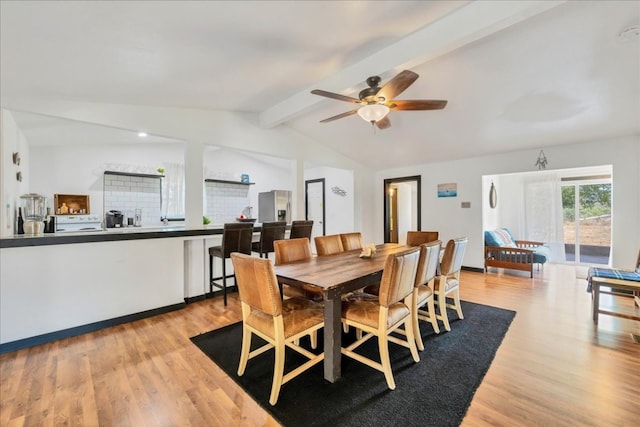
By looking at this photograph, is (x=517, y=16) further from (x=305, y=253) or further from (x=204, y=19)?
(x=305, y=253)

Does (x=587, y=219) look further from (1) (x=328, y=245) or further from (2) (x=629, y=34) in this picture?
(1) (x=328, y=245)

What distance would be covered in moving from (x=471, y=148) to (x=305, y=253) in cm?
387

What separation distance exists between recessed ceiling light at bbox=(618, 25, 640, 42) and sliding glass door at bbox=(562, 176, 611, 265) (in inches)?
183

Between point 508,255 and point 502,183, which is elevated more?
point 502,183

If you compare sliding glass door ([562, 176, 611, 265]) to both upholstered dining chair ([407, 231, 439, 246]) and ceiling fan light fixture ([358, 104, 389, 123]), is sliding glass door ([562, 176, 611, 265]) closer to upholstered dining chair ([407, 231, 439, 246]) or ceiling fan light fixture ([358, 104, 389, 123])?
upholstered dining chair ([407, 231, 439, 246])

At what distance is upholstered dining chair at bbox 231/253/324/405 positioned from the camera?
170cm

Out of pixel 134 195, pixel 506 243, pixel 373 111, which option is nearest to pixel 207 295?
pixel 134 195

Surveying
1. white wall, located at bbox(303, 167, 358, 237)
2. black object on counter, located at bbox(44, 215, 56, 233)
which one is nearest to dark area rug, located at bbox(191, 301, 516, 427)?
black object on counter, located at bbox(44, 215, 56, 233)

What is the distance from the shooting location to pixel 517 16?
1.94 meters

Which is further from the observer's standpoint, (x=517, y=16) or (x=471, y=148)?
(x=471, y=148)

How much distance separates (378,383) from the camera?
6.25ft

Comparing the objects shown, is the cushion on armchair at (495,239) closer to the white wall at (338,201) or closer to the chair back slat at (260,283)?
the white wall at (338,201)

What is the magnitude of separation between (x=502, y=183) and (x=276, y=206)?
570 cm

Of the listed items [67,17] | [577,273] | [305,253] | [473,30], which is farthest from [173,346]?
[577,273]
